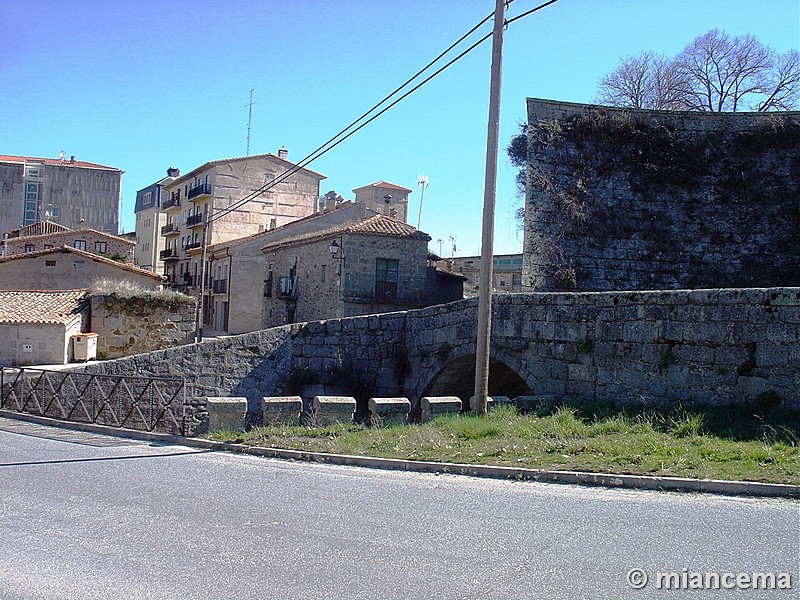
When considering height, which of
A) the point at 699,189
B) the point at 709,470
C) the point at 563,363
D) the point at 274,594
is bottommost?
the point at 274,594

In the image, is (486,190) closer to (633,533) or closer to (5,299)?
(633,533)

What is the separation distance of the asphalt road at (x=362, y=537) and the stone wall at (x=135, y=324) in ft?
55.9

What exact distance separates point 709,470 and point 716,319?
359 cm

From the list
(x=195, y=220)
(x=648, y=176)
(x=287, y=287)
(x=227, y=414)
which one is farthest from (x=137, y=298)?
(x=195, y=220)

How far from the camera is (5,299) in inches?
970

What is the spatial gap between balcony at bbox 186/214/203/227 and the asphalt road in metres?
45.6

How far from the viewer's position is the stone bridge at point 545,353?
1055cm

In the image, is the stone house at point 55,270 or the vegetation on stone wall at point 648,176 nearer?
the vegetation on stone wall at point 648,176

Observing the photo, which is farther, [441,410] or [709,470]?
[441,410]

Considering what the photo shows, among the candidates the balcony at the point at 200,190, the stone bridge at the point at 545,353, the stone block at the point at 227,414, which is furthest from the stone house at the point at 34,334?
the balcony at the point at 200,190

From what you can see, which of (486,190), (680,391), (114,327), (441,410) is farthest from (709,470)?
(114,327)

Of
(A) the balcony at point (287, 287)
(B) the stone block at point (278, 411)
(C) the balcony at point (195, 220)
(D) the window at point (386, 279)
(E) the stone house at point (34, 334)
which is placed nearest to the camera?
(B) the stone block at point (278, 411)

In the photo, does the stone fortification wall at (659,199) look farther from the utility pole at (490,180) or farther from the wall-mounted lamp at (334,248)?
the wall-mounted lamp at (334,248)

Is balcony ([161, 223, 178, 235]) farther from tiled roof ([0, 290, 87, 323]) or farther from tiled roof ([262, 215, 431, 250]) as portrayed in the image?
tiled roof ([0, 290, 87, 323])
